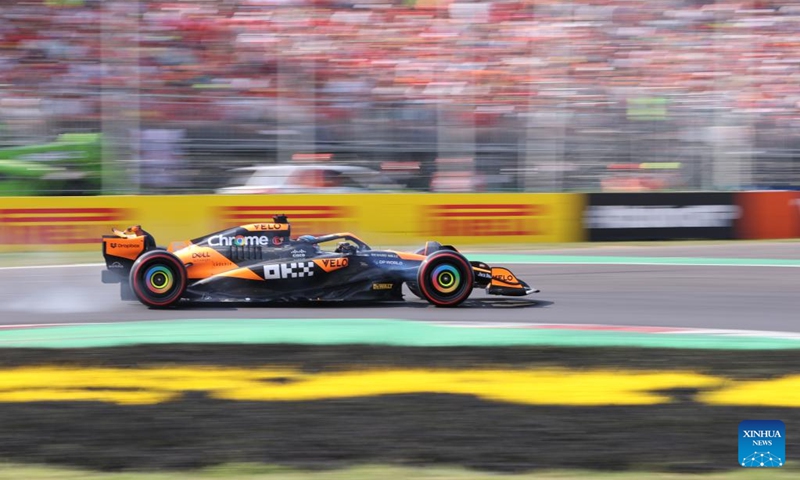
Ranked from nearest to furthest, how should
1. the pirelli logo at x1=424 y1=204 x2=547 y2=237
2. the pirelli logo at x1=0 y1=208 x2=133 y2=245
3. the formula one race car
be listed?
1. the formula one race car
2. the pirelli logo at x1=0 y1=208 x2=133 y2=245
3. the pirelli logo at x1=424 y1=204 x2=547 y2=237

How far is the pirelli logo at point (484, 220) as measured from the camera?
44.2ft

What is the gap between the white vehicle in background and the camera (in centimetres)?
1276

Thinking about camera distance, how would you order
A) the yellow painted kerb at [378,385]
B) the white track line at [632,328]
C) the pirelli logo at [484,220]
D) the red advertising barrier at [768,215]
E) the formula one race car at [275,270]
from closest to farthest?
the yellow painted kerb at [378,385] → the white track line at [632,328] → the formula one race car at [275,270] → the pirelli logo at [484,220] → the red advertising barrier at [768,215]

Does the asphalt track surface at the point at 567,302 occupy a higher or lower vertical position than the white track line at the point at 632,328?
higher

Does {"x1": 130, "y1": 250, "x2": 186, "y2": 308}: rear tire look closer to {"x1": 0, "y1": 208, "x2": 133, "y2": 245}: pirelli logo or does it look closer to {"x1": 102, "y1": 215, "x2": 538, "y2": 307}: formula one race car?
{"x1": 102, "y1": 215, "x2": 538, "y2": 307}: formula one race car

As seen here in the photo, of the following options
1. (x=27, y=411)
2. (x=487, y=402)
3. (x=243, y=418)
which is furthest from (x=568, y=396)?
(x=27, y=411)

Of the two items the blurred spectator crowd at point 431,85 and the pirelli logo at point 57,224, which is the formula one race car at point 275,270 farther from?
the blurred spectator crowd at point 431,85

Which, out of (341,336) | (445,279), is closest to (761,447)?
(341,336)

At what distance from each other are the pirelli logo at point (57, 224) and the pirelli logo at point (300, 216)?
1.29 m

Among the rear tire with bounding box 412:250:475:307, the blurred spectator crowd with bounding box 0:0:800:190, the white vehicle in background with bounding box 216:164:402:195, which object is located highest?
the blurred spectator crowd with bounding box 0:0:800:190

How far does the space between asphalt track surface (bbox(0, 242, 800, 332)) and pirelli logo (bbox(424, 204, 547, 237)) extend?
2291mm

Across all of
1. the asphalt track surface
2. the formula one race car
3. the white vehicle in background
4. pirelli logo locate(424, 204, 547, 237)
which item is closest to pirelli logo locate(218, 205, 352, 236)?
the white vehicle in background

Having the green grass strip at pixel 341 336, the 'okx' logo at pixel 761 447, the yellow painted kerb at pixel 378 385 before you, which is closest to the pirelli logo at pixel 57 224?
the green grass strip at pixel 341 336

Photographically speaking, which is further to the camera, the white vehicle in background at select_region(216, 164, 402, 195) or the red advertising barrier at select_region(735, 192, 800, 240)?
the red advertising barrier at select_region(735, 192, 800, 240)
